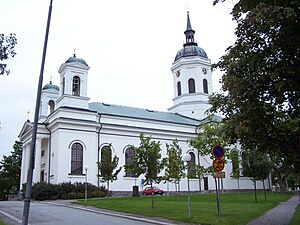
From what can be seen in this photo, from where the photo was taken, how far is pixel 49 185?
3756 centimetres

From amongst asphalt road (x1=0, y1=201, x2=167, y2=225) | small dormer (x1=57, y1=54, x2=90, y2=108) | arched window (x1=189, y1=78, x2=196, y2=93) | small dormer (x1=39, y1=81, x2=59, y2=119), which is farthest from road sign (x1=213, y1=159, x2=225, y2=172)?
arched window (x1=189, y1=78, x2=196, y2=93)

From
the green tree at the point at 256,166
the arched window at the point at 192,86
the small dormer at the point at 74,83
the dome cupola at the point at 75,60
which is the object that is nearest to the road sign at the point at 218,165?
the green tree at the point at 256,166

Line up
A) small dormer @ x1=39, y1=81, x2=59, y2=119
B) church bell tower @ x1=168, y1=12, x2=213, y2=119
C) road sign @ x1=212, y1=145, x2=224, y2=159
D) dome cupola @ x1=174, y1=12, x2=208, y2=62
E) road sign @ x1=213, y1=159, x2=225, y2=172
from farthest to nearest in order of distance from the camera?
1. dome cupola @ x1=174, y1=12, x2=208, y2=62
2. church bell tower @ x1=168, y1=12, x2=213, y2=119
3. small dormer @ x1=39, y1=81, x2=59, y2=119
4. road sign @ x1=212, y1=145, x2=224, y2=159
5. road sign @ x1=213, y1=159, x2=225, y2=172

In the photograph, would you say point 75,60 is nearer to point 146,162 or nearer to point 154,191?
point 154,191

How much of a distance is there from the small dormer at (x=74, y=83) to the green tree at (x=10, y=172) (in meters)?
27.1

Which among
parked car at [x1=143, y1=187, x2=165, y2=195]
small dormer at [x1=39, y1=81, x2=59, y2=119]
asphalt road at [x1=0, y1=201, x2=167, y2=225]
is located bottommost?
asphalt road at [x1=0, y1=201, x2=167, y2=225]

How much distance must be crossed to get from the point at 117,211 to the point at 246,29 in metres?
12.3

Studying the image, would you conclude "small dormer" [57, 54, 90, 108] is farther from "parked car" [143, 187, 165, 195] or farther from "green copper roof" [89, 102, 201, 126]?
"parked car" [143, 187, 165, 195]

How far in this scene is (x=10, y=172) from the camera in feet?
221

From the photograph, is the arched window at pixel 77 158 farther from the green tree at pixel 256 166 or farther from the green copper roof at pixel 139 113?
the green tree at pixel 256 166

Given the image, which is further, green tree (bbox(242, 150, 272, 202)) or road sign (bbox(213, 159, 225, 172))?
green tree (bbox(242, 150, 272, 202))

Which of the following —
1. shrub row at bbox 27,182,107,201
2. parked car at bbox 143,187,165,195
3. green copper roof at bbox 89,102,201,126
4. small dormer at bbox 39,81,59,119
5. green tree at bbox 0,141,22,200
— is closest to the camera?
shrub row at bbox 27,182,107,201

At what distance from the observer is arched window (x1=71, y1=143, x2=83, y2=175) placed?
4203 cm

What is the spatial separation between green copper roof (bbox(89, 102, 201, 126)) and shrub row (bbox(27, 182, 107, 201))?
11.7 m
